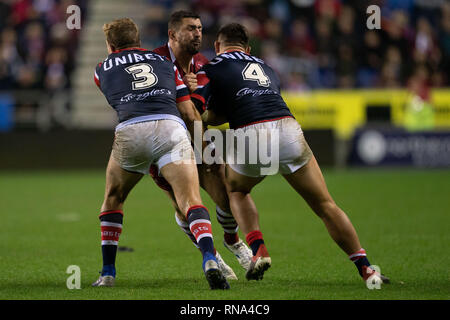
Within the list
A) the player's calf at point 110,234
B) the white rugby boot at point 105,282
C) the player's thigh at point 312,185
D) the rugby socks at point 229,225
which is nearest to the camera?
the player's thigh at point 312,185

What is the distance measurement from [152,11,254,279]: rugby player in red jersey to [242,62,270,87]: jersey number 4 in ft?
1.41

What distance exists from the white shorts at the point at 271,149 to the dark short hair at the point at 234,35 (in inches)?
32.6

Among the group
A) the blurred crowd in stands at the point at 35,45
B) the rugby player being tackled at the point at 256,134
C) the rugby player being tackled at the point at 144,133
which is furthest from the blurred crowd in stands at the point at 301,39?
the rugby player being tackled at the point at 144,133

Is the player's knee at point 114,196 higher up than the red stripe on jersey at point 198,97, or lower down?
lower down

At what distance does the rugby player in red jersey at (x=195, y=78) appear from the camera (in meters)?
6.91

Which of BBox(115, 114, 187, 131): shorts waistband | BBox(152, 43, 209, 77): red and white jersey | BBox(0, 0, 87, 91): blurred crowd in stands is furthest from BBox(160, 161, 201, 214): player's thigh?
BBox(0, 0, 87, 91): blurred crowd in stands

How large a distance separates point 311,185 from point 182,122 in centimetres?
110

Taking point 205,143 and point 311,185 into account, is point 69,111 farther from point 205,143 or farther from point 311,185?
point 311,185

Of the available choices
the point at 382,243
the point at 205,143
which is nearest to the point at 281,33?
the point at 382,243

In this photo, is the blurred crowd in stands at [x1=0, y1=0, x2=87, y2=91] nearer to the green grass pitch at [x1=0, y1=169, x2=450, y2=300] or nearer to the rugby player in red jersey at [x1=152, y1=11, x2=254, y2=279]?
the green grass pitch at [x1=0, y1=169, x2=450, y2=300]

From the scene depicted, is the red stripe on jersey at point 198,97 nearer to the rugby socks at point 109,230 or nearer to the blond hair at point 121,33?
the blond hair at point 121,33

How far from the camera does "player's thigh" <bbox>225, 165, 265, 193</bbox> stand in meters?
6.73

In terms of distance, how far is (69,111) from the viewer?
2073 cm

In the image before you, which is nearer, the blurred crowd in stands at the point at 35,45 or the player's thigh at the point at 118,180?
the player's thigh at the point at 118,180
